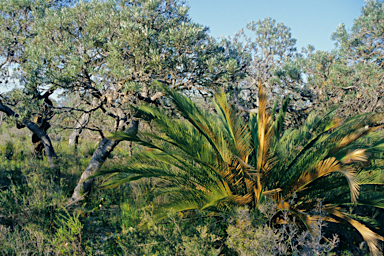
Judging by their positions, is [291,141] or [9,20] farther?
[9,20]

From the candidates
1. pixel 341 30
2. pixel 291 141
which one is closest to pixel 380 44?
pixel 341 30

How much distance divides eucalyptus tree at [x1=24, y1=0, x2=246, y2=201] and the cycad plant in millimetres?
1836

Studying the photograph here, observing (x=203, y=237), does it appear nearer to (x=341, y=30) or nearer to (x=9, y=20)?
(x=9, y=20)

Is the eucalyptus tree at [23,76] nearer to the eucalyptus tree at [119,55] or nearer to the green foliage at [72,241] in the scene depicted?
the eucalyptus tree at [119,55]

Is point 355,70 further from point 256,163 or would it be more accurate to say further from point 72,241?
point 72,241

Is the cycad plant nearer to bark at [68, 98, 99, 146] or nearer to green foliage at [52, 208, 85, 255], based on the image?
green foliage at [52, 208, 85, 255]

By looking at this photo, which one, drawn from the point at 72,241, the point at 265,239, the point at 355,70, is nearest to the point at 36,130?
the point at 72,241

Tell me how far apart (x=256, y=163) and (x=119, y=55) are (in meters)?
3.64

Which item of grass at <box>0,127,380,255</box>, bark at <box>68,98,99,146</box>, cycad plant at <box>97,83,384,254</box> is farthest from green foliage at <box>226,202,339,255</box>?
bark at <box>68,98,99,146</box>

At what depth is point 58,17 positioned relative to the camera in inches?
224

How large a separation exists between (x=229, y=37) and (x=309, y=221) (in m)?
8.37

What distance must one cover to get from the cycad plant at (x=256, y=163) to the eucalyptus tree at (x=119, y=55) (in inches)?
72.3

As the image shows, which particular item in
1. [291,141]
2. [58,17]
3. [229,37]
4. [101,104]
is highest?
[229,37]

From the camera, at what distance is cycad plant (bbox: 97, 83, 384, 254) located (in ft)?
12.3
